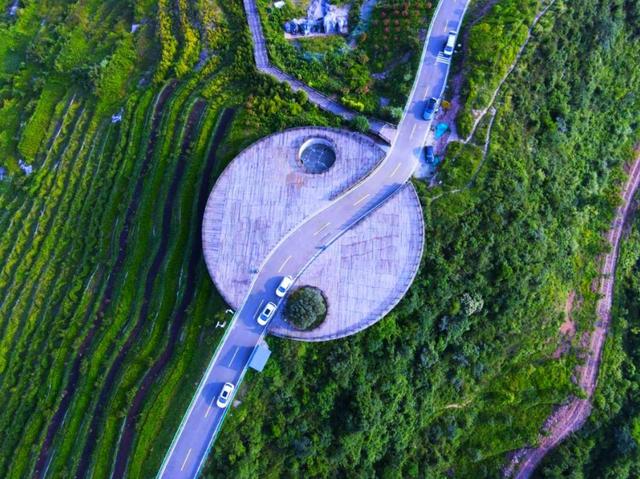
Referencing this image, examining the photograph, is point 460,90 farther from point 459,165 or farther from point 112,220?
point 112,220

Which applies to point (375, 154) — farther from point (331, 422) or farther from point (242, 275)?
point (331, 422)

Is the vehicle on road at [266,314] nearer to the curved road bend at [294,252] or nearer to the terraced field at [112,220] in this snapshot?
the curved road bend at [294,252]

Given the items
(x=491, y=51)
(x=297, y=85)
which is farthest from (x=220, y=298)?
(x=491, y=51)

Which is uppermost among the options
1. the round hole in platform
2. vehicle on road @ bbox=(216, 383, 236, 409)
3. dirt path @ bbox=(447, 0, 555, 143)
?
dirt path @ bbox=(447, 0, 555, 143)

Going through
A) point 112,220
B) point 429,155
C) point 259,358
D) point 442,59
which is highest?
point 442,59

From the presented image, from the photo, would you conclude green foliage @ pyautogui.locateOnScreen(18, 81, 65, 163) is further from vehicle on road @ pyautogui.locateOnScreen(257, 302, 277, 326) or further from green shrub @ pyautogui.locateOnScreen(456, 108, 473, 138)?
green shrub @ pyautogui.locateOnScreen(456, 108, 473, 138)

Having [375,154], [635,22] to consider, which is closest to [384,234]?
[375,154]

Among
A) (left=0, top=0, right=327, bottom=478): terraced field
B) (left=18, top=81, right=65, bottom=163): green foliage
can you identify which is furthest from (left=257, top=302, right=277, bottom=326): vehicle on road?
(left=18, top=81, right=65, bottom=163): green foliage
